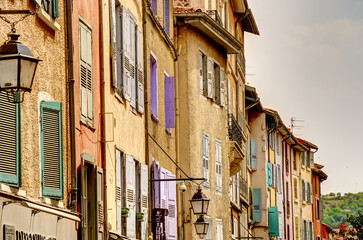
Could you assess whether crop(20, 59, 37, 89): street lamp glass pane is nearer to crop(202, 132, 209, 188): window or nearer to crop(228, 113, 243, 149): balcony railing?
crop(202, 132, 209, 188): window

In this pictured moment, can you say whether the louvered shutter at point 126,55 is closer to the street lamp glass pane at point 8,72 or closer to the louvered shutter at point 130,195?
the louvered shutter at point 130,195

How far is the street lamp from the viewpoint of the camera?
29.6 ft

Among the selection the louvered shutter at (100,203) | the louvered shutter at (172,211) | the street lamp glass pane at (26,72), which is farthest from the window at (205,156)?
the street lamp glass pane at (26,72)

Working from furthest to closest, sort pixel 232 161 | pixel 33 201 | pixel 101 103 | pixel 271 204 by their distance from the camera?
pixel 271 204
pixel 232 161
pixel 101 103
pixel 33 201

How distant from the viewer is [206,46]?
30453 millimetres

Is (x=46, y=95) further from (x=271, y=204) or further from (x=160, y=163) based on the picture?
(x=271, y=204)

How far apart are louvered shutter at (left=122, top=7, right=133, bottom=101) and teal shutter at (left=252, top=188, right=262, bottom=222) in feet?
98.2

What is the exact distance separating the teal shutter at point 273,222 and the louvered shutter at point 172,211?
25.2m

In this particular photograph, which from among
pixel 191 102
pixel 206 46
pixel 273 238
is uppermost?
pixel 206 46

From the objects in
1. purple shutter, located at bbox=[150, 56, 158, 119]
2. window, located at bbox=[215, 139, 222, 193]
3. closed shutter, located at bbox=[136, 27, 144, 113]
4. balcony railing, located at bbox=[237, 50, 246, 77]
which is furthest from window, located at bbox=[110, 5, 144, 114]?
balcony railing, located at bbox=[237, 50, 246, 77]

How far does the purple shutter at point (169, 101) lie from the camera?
25891mm

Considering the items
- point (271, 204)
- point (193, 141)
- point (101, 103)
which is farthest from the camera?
point (271, 204)

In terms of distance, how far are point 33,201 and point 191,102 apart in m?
16.5

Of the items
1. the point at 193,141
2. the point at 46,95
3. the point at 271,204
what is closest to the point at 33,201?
the point at 46,95
